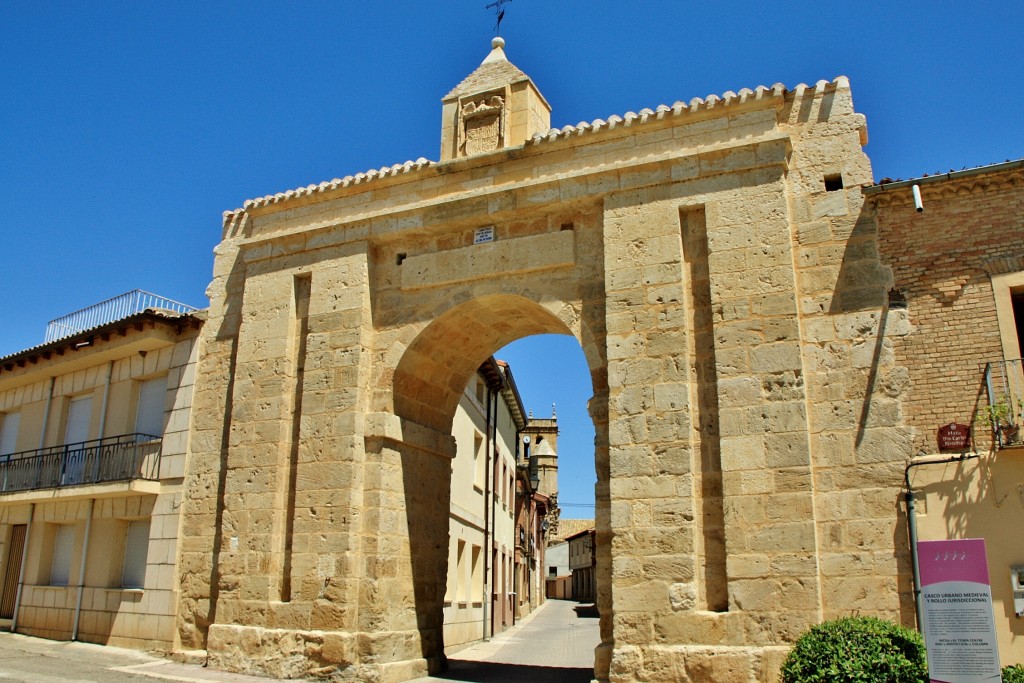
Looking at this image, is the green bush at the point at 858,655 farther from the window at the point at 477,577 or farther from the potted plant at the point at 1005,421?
the window at the point at 477,577

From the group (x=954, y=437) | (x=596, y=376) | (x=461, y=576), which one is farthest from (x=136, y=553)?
(x=954, y=437)

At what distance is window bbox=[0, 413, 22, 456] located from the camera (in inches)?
607

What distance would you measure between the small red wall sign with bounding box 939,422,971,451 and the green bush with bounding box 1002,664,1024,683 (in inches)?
71.2

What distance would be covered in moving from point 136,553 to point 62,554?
7.25ft

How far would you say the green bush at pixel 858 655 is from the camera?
20.1 ft

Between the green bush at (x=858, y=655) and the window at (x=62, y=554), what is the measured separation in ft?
37.1

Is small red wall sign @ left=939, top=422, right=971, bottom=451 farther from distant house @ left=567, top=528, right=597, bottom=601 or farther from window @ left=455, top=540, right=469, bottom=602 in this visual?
distant house @ left=567, top=528, right=597, bottom=601

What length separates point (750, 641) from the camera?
7.69 meters

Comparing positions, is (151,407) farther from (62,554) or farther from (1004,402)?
(1004,402)

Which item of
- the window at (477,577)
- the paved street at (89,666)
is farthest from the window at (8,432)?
the window at (477,577)

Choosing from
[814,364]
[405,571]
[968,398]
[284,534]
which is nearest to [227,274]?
[284,534]

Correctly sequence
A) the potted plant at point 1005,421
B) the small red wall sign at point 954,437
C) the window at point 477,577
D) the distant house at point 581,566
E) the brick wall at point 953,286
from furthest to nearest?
the distant house at point 581,566 → the window at point 477,577 → the brick wall at point 953,286 → the small red wall sign at point 954,437 → the potted plant at point 1005,421

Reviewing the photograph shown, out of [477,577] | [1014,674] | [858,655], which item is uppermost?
[477,577]

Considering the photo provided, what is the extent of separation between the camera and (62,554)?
1350 cm
